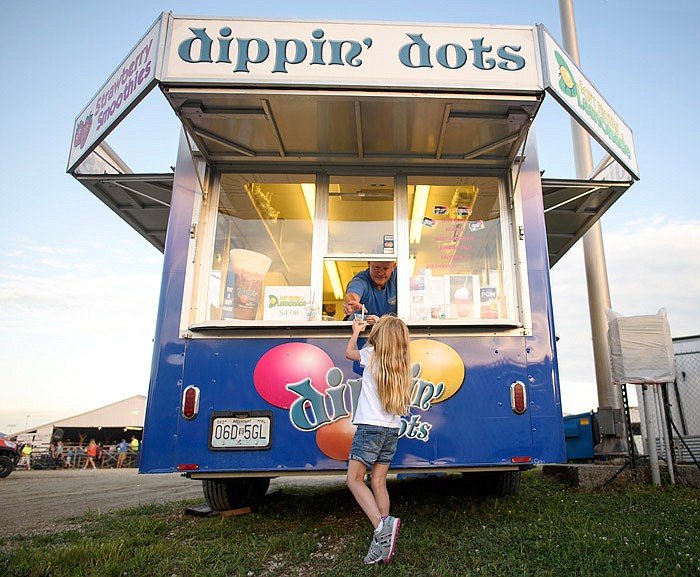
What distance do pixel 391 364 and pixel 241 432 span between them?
1185 mm

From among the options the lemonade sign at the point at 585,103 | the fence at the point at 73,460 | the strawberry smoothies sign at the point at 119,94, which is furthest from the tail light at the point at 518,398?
the fence at the point at 73,460

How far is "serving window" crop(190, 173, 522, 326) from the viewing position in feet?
13.4

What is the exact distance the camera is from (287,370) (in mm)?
3688

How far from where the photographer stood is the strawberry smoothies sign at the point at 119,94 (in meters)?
3.37

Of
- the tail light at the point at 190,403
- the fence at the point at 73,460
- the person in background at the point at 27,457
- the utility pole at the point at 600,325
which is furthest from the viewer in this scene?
the fence at the point at 73,460

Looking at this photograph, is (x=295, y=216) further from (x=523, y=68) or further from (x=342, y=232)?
(x=523, y=68)

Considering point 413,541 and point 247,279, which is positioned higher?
point 247,279

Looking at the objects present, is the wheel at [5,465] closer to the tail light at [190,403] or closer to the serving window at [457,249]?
the tail light at [190,403]

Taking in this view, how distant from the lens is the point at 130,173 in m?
5.16

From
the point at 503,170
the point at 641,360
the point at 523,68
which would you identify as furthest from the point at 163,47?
the point at 641,360

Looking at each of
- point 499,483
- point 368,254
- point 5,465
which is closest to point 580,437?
point 499,483

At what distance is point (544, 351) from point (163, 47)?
3277 millimetres

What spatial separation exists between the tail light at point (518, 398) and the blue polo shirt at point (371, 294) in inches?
42.5

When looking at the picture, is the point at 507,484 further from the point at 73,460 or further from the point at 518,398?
the point at 73,460
